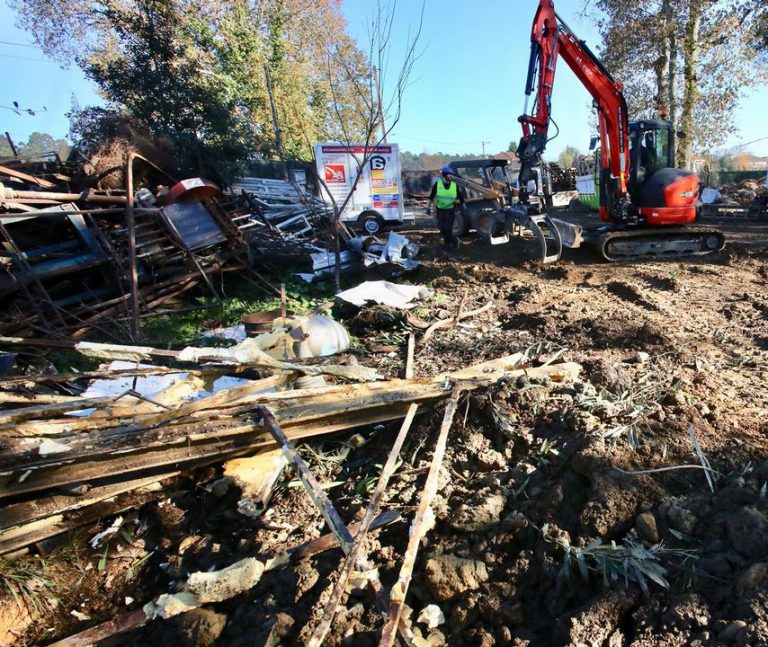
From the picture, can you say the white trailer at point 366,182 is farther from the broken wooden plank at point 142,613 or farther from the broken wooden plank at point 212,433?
the broken wooden plank at point 142,613

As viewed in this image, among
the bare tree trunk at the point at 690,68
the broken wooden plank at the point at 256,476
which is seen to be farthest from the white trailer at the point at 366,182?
the broken wooden plank at the point at 256,476

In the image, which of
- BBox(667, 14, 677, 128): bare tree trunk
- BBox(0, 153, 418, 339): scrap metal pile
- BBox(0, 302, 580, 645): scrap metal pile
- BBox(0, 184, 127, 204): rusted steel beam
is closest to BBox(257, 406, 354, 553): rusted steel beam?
BBox(0, 302, 580, 645): scrap metal pile

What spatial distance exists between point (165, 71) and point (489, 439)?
18.1m

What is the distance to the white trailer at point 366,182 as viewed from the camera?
47.6 feet

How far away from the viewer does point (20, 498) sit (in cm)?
240

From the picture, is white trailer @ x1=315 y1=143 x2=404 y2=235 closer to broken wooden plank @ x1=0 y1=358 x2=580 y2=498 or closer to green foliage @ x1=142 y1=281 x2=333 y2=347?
green foliage @ x1=142 y1=281 x2=333 y2=347

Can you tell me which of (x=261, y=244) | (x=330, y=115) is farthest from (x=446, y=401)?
(x=330, y=115)

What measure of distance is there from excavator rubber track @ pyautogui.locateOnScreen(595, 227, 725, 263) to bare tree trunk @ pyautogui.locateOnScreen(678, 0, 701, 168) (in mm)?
10815

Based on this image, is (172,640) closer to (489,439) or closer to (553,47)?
(489,439)

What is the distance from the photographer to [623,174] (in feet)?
28.3

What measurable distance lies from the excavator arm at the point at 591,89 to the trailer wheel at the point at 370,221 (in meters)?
6.78

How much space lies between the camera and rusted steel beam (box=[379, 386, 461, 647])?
1725mm

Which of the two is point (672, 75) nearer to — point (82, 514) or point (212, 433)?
point (212, 433)

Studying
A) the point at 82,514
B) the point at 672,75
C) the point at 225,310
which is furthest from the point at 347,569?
the point at 672,75
